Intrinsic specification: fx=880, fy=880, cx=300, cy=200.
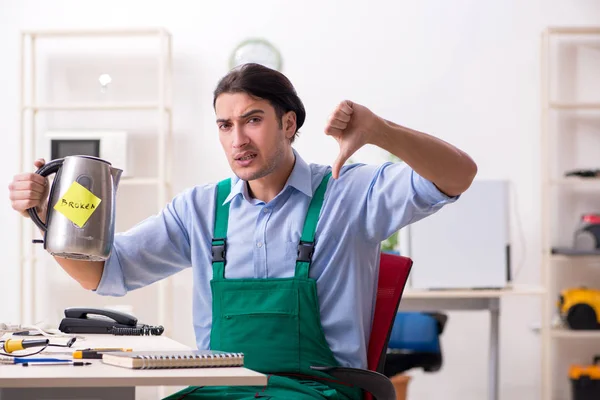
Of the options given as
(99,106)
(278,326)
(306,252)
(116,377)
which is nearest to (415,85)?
(99,106)

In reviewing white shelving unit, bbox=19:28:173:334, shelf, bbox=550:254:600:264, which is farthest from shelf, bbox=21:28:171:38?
shelf, bbox=550:254:600:264

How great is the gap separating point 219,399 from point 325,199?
0.53 m

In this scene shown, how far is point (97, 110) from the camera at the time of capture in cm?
479

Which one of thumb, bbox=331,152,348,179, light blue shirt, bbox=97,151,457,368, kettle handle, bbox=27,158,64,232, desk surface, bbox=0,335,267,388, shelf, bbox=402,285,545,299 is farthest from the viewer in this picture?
shelf, bbox=402,285,545,299

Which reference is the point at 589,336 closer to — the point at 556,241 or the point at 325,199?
the point at 556,241

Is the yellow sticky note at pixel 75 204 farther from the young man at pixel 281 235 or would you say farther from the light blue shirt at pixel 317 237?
the light blue shirt at pixel 317 237

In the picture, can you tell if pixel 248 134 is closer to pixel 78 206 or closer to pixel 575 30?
pixel 78 206

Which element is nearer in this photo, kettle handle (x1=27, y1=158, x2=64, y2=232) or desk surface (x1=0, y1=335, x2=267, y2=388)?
desk surface (x1=0, y1=335, x2=267, y2=388)

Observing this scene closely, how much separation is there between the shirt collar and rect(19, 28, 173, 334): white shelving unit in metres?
2.65

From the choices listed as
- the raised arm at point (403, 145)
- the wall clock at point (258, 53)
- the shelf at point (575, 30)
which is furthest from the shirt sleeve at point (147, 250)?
the shelf at point (575, 30)

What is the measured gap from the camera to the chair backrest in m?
1.85

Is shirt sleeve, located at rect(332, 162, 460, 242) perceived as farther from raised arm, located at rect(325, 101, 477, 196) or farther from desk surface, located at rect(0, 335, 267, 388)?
A: desk surface, located at rect(0, 335, 267, 388)

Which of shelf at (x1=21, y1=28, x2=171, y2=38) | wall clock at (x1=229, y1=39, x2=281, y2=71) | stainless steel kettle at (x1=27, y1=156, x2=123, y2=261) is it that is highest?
shelf at (x1=21, y1=28, x2=171, y2=38)

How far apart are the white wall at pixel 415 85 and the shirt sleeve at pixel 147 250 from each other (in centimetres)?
281
